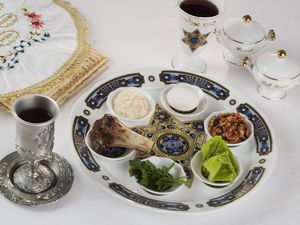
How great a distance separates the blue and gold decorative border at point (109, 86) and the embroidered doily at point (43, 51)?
0.24ft

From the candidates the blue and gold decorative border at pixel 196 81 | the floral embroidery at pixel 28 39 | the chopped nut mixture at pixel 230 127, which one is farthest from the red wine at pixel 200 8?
the floral embroidery at pixel 28 39

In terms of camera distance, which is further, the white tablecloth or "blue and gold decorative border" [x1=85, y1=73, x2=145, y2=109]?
"blue and gold decorative border" [x1=85, y1=73, x2=145, y2=109]

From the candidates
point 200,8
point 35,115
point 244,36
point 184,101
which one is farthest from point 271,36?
point 35,115

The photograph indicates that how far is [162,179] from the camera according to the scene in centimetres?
122

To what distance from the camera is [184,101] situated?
1430mm

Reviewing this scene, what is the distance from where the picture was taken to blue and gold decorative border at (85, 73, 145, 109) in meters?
1.40

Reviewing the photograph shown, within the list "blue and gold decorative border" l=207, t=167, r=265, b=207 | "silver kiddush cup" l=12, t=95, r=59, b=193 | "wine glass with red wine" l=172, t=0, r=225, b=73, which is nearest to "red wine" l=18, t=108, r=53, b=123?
"silver kiddush cup" l=12, t=95, r=59, b=193

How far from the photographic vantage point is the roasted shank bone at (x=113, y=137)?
1.28 m

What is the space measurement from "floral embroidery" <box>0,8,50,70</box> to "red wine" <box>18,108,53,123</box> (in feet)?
1.14

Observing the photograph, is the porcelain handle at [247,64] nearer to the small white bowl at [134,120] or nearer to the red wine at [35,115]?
the small white bowl at [134,120]

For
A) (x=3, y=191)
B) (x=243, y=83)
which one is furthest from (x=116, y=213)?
(x=243, y=83)

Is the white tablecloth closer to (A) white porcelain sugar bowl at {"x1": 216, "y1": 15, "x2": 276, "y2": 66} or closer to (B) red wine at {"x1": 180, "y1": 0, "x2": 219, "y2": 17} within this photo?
(A) white porcelain sugar bowl at {"x1": 216, "y1": 15, "x2": 276, "y2": 66}

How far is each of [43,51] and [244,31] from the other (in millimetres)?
518

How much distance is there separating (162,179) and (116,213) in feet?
0.39
